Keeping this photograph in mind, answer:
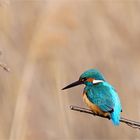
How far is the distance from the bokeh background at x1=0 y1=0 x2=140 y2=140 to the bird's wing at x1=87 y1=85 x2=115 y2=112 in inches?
14.2

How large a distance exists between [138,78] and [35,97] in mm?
720

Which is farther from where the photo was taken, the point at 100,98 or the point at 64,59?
the point at 64,59

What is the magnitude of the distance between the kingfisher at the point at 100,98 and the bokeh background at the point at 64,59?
0.32 meters

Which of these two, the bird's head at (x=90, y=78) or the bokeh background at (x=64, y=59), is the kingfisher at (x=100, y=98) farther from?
the bokeh background at (x=64, y=59)

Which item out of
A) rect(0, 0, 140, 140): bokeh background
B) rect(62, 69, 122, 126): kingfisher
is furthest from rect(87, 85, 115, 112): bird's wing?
rect(0, 0, 140, 140): bokeh background

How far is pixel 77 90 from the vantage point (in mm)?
3418

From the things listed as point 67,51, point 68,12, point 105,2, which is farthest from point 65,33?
point 105,2

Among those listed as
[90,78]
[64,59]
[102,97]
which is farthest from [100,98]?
[64,59]

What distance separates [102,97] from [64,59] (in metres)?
0.93

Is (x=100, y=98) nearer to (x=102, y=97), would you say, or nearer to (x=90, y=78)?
(x=102, y=97)

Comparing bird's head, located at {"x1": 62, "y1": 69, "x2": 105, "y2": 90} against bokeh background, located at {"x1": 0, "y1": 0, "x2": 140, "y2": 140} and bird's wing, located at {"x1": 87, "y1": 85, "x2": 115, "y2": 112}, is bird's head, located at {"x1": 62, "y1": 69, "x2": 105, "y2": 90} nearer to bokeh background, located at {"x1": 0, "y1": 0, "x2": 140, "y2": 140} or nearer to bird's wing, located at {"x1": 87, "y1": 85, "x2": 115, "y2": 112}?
bird's wing, located at {"x1": 87, "y1": 85, "x2": 115, "y2": 112}

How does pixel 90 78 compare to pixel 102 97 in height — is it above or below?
above

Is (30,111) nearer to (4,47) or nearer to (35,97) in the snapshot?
(35,97)

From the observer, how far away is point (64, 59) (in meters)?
3.10
